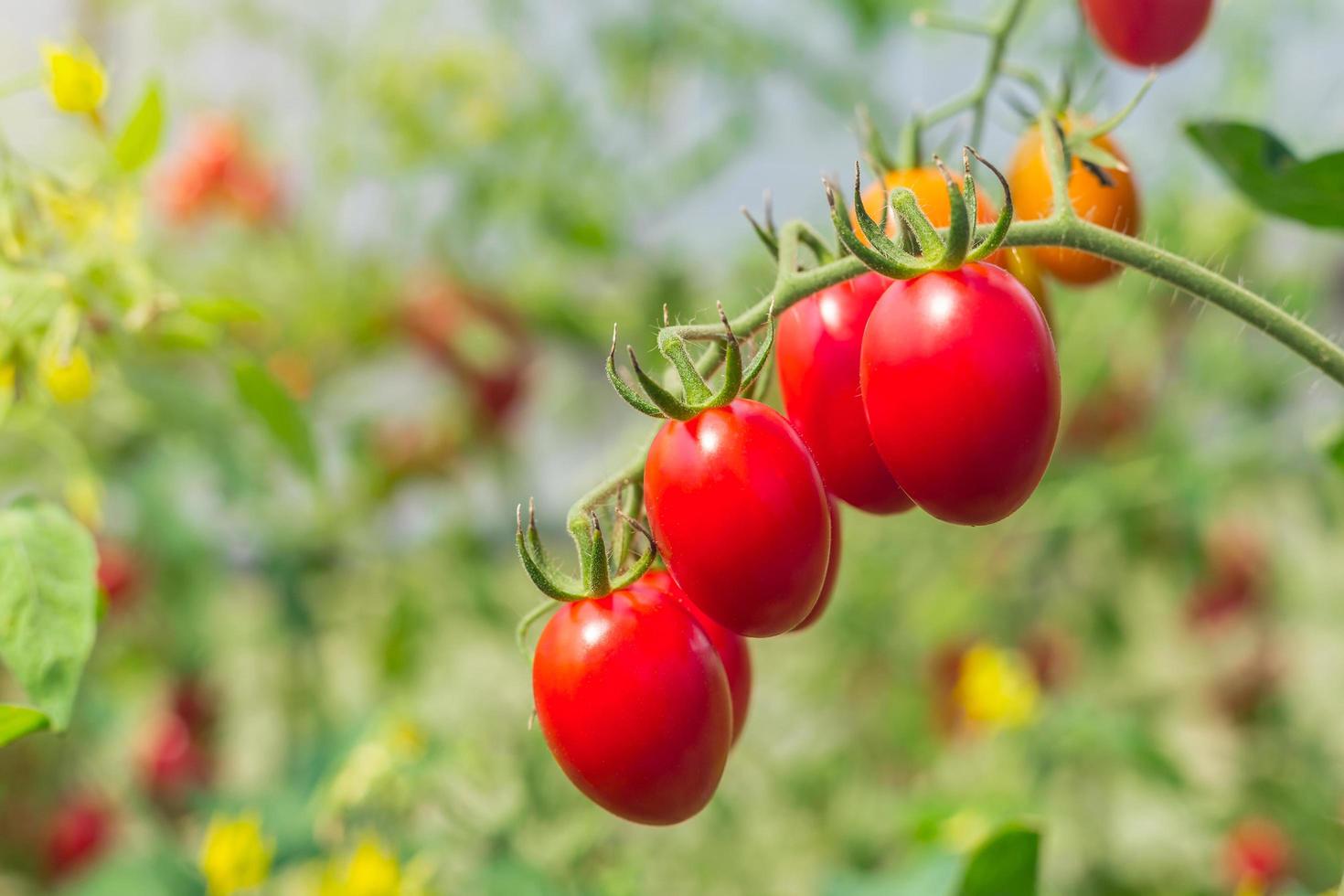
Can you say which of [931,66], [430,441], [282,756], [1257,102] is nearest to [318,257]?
[430,441]

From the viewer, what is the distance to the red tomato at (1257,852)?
1.13 meters

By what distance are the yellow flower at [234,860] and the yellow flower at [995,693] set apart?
0.63m

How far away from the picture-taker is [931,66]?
128cm

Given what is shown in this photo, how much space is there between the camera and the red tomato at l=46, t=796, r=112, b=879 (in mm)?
1175

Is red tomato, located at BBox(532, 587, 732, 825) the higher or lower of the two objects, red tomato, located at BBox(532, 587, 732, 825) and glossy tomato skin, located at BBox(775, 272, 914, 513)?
the lower

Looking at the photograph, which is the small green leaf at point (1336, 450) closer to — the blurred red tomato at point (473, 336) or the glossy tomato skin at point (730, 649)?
the glossy tomato skin at point (730, 649)

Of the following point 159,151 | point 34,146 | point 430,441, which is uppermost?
point 159,151

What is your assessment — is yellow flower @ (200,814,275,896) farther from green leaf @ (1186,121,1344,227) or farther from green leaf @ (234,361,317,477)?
green leaf @ (1186,121,1344,227)

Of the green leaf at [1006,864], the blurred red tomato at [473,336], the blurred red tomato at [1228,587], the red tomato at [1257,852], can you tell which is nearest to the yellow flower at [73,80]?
the green leaf at [1006,864]

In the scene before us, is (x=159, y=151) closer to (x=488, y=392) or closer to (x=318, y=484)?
(x=318, y=484)

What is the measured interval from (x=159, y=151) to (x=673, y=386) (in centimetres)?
33

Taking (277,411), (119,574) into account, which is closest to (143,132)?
(277,411)

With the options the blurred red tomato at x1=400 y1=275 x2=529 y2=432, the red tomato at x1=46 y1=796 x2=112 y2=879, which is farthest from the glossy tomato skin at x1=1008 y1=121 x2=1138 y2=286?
the red tomato at x1=46 y1=796 x2=112 y2=879

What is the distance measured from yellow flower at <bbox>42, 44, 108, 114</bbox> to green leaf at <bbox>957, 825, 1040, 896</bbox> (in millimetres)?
502
